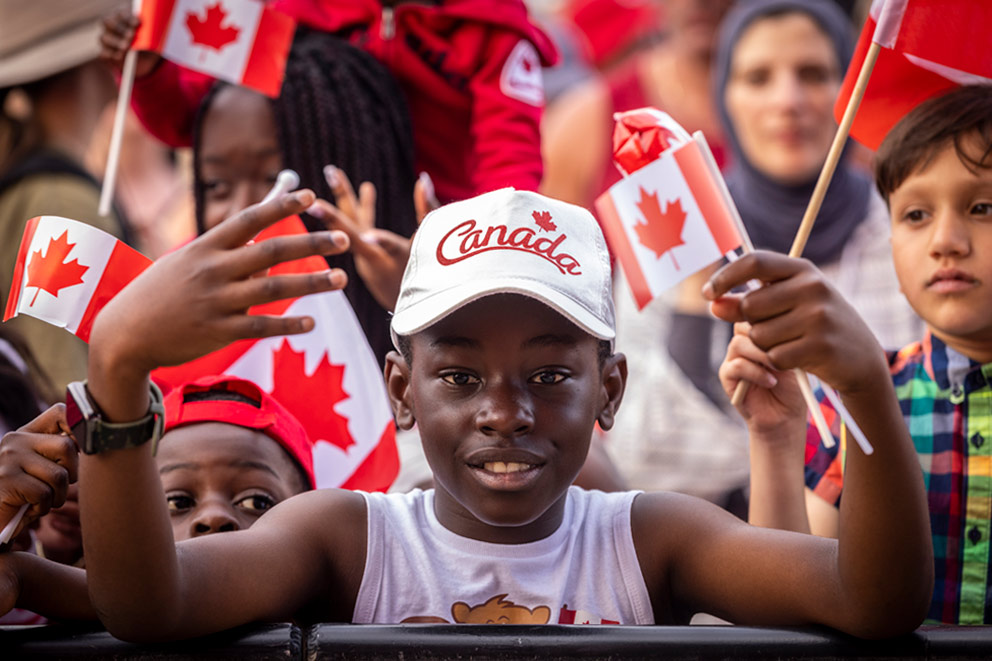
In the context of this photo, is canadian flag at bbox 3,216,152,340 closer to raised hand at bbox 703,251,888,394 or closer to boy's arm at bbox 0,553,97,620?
boy's arm at bbox 0,553,97,620

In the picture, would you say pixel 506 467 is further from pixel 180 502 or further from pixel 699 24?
pixel 699 24

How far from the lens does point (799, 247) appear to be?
184 centimetres

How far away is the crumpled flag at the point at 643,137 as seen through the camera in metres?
2.03

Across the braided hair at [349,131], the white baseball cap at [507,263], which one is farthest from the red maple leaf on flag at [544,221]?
the braided hair at [349,131]

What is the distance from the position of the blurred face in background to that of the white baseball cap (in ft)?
12.8

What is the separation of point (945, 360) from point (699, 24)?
362 cm

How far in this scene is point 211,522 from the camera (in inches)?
83.7

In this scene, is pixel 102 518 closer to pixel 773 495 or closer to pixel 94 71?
pixel 773 495

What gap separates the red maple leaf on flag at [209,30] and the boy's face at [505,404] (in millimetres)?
1543

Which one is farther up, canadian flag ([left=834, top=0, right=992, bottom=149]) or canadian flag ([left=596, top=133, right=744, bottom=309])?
canadian flag ([left=834, top=0, right=992, bottom=149])

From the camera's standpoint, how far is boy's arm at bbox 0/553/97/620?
1.74 meters

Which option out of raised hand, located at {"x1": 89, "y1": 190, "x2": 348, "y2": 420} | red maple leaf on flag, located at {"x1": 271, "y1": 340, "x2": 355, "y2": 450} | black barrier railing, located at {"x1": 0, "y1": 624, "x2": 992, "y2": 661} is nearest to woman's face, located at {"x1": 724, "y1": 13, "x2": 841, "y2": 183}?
red maple leaf on flag, located at {"x1": 271, "y1": 340, "x2": 355, "y2": 450}

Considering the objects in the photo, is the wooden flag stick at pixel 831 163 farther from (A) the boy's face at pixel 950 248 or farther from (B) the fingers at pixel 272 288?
(B) the fingers at pixel 272 288

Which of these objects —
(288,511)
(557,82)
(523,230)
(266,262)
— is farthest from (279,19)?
(557,82)
